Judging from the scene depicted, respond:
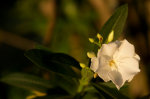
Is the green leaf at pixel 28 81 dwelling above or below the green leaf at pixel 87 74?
below

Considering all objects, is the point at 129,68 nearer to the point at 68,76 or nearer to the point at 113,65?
the point at 113,65

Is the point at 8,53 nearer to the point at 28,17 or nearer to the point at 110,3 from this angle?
the point at 28,17

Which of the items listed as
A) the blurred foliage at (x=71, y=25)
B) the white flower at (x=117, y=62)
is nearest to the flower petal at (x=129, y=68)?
the white flower at (x=117, y=62)

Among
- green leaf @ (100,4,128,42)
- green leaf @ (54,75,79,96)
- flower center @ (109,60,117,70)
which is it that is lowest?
green leaf @ (54,75,79,96)

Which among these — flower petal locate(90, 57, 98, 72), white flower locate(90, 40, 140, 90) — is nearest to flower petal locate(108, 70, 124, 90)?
white flower locate(90, 40, 140, 90)

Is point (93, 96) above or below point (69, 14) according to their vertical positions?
below

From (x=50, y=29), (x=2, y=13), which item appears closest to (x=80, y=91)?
(x=50, y=29)

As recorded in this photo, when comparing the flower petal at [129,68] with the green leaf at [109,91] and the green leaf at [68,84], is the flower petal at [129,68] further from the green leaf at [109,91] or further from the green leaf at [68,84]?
the green leaf at [68,84]

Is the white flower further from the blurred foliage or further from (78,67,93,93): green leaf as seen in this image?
the blurred foliage
